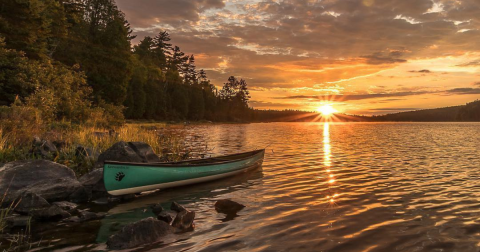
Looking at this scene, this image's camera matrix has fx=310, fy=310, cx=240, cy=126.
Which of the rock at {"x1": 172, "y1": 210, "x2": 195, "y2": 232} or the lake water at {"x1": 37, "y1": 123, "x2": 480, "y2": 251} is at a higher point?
the rock at {"x1": 172, "y1": 210, "x2": 195, "y2": 232}

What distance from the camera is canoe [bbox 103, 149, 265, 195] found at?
11.3 meters

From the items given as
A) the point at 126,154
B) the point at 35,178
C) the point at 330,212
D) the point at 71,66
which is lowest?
the point at 330,212

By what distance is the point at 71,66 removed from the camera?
43.8 metres

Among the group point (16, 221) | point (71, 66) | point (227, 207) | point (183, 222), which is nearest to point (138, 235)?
point (183, 222)

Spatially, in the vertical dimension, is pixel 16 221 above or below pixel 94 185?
below

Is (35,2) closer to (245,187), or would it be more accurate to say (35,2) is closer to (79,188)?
(79,188)

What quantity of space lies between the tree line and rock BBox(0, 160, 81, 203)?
39.9ft

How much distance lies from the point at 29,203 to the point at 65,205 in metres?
1.05

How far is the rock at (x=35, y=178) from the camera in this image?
409 inches

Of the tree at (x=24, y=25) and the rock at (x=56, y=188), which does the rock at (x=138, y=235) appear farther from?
the tree at (x=24, y=25)

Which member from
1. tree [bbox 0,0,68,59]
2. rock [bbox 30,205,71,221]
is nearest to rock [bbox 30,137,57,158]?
rock [bbox 30,205,71,221]

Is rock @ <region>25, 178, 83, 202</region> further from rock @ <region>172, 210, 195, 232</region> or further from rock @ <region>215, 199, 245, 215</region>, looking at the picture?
rock @ <region>215, 199, 245, 215</region>

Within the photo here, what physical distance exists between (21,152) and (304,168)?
15.1 m

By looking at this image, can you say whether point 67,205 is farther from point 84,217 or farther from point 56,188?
point 84,217
